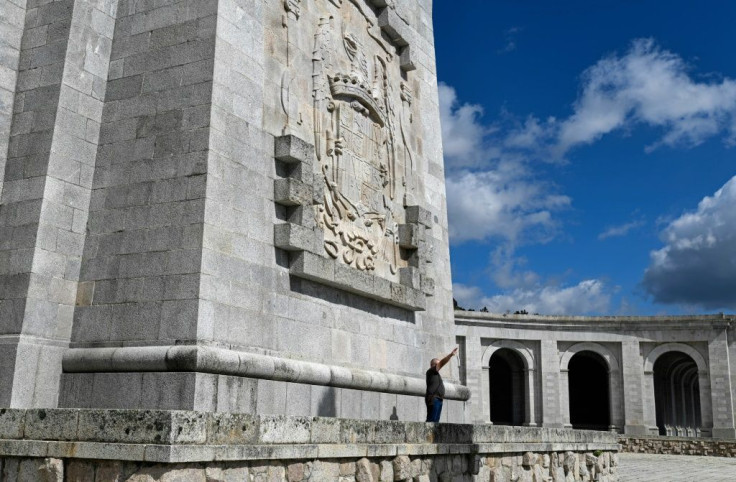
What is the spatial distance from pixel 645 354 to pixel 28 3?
96.0 ft

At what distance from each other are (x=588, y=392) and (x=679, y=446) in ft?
40.4

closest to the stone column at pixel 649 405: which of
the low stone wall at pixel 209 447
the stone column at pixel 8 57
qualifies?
the low stone wall at pixel 209 447

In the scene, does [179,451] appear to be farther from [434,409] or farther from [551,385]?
[551,385]

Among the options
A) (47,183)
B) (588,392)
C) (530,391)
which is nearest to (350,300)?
(47,183)

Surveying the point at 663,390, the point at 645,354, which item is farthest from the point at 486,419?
the point at 663,390

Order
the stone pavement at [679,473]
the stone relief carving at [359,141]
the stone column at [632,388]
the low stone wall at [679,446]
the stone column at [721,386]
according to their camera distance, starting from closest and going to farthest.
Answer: the stone relief carving at [359,141] < the stone pavement at [679,473] < the low stone wall at [679,446] < the stone column at [721,386] < the stone column at [632,388]

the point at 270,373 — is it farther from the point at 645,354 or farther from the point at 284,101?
the point at 645,354

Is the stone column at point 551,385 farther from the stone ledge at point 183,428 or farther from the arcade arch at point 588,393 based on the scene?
the stone ledge at point 183,428

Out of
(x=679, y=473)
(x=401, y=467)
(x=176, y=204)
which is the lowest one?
(x=679, y=473)

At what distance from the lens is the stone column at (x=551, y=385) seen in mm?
32906

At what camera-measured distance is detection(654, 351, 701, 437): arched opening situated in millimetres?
36812

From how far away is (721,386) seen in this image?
31.7 metres

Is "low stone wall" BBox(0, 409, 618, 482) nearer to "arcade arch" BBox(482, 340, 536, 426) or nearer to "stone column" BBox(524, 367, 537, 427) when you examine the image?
"arcade arch" BBox(482, 340, 536, 426)

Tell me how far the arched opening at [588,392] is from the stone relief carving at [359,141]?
29.8 meters
